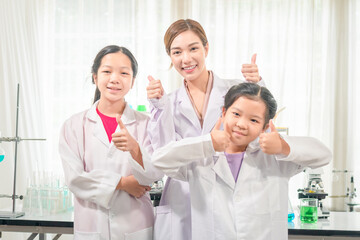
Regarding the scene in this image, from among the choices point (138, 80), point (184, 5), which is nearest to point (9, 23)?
point (138, 80)

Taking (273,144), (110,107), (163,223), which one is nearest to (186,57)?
(110,107)

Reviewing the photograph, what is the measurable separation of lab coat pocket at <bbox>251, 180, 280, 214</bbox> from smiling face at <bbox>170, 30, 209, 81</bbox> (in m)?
0.55

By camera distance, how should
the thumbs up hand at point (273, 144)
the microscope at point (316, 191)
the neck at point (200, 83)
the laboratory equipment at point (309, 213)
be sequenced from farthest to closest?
the microscope at point (316, 191) → the laboratory equipment at point (309, 213) → the neck at point (200, 83) → the thumbs up hand at point (273, 144)

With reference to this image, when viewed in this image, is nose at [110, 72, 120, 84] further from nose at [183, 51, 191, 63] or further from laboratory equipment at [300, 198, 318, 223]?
laboratory equipment at [300, 198, 318, 223]

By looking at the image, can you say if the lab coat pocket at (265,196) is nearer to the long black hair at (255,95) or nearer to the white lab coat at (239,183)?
the white lab coat at (239,183)

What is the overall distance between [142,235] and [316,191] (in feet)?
3.93

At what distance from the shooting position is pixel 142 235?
68.7 inches

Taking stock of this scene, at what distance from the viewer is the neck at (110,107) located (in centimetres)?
185

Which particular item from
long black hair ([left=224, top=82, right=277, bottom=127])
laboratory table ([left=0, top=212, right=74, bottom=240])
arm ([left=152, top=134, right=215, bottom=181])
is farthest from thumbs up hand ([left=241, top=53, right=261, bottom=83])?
laboratory table ([left=0, top=212, right=74, bottom=240])

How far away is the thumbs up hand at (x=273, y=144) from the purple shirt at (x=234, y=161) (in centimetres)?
17

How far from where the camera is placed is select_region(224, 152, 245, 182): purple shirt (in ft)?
5.05

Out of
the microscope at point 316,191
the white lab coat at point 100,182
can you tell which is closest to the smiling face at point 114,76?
the white lab coat at point 100,182

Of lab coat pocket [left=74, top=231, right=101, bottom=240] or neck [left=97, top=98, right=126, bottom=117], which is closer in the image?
lab coat pocket [left=74, top=231, right=101, bottom=240]

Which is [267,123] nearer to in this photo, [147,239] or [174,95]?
[174,95]
